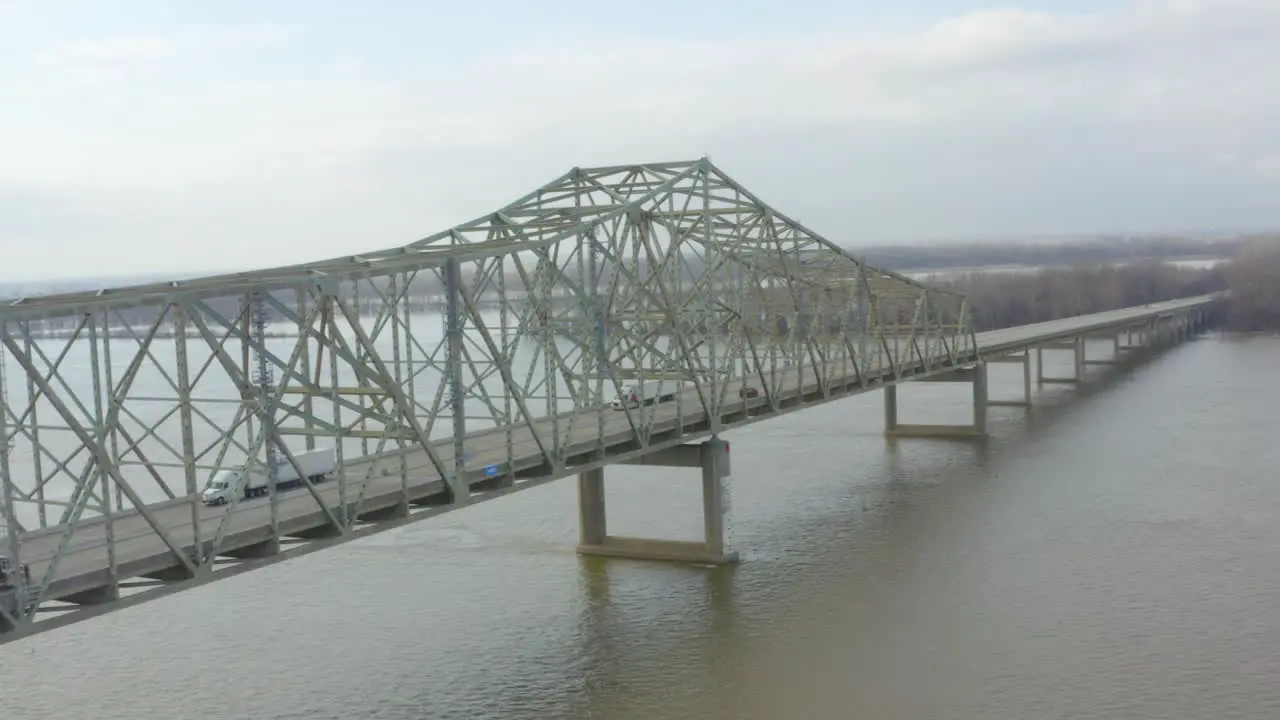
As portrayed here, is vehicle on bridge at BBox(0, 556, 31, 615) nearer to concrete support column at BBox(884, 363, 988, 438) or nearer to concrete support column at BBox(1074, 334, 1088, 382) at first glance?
concrete support column at BBox(884, 363, 988, 438)

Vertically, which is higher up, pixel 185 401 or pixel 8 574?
Result: pixel 185 401

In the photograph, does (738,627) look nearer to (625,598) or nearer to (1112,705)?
(625,598)

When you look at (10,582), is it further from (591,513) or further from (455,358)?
(591,513)

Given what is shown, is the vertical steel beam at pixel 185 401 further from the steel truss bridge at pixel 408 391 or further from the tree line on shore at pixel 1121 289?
the tree line on shore at pixel 1121 289

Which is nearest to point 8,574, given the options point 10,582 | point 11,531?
point 10,582

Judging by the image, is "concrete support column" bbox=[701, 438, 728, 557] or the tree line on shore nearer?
"concrete support column" bbox=[701, 438, 728, 557]

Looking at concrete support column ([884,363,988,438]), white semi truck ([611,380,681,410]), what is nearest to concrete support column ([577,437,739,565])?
white semi truck ([611,380,681,410])

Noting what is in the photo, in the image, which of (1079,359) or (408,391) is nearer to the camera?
(408,391)
